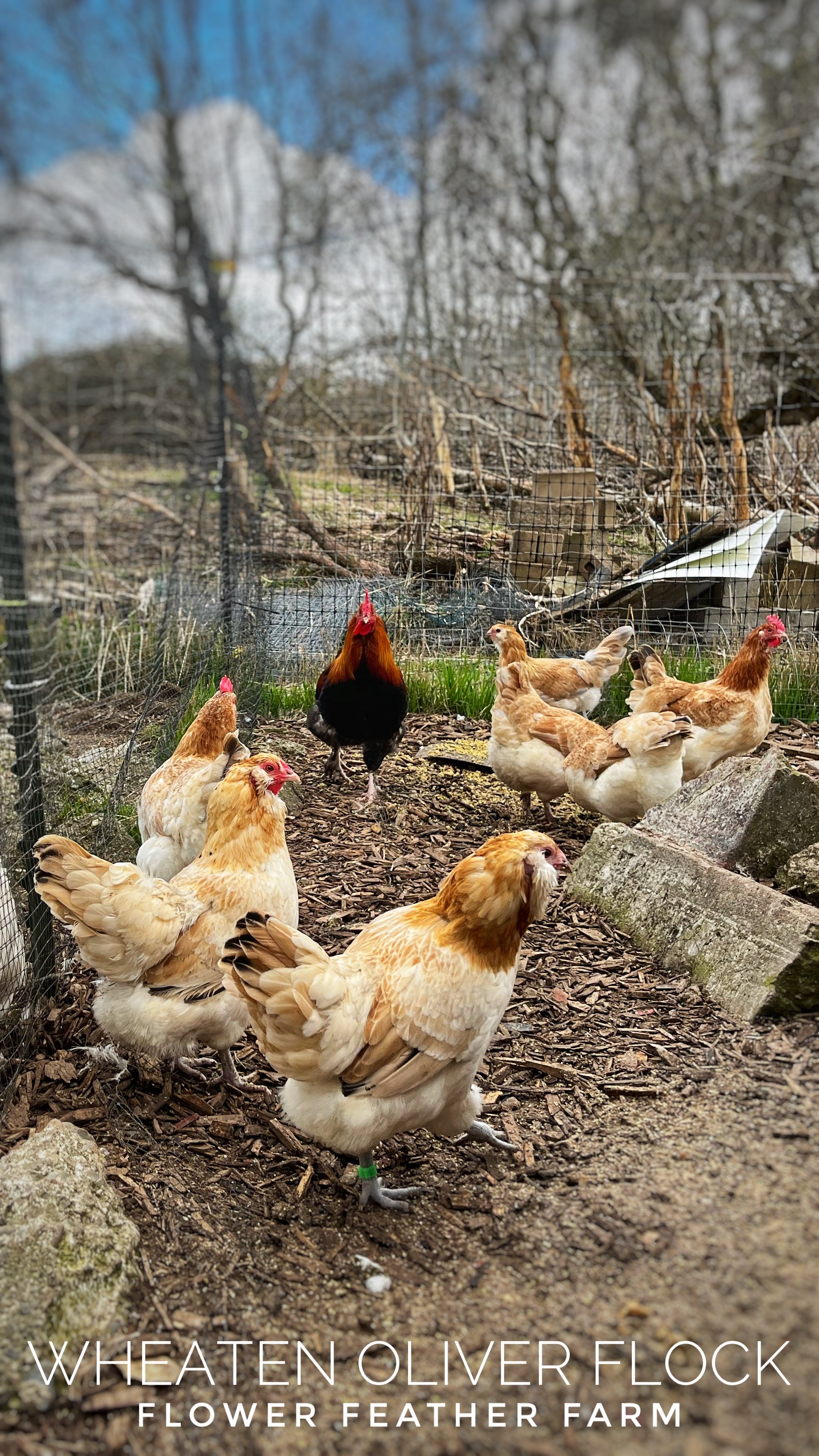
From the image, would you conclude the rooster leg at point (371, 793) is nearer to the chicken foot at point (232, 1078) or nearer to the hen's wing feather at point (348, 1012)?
the chicken foot at point (232, 1078)

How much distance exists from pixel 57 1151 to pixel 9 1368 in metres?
0.50

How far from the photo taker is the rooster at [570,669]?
530 centimetres

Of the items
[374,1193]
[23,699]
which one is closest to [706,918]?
[374,1193]

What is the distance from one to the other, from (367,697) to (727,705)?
190cm

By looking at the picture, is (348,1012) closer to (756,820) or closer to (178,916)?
(178,916)

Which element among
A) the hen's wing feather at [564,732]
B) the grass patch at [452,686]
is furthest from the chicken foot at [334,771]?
the hen's wing feather at [564,732]

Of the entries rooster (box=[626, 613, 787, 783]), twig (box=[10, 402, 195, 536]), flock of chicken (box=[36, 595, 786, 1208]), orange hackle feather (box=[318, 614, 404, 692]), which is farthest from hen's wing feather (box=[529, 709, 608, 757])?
twig (box=[10, 402, 195, 536])

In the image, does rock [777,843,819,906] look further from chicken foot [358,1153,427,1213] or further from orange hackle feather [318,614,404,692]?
orange hackle feather [318,614,404,692]

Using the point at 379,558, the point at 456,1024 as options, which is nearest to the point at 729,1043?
the point at 456,1024

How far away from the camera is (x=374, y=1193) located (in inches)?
99.3

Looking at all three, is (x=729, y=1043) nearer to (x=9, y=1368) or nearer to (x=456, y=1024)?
(x=456, y=1024)

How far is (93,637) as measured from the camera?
6.84 metres

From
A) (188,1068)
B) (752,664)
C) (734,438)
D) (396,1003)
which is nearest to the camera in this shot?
(396,1003)

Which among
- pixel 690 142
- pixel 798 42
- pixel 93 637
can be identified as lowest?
pixel 93 637
